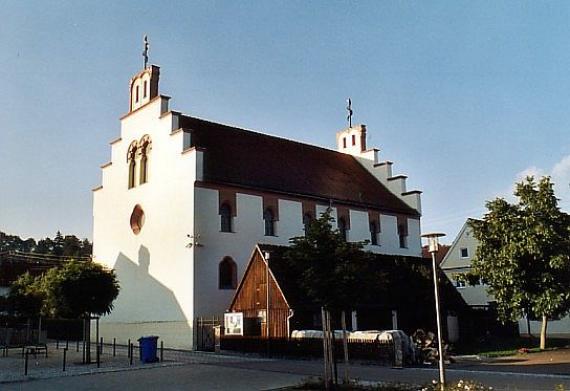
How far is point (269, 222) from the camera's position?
38.4 m

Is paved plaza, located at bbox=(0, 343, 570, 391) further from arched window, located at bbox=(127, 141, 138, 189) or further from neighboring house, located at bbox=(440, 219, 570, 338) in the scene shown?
neighboring house, located at bbox=(440, 219, 570, 338)

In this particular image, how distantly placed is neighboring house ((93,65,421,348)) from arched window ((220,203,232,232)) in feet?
0.19

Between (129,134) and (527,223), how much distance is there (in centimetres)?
2563

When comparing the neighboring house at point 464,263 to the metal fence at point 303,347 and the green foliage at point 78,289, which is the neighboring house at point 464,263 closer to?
the metal fence at point 303,347

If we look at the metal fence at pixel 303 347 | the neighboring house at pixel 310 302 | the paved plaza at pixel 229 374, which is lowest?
the paved plaza at pixel 229 374

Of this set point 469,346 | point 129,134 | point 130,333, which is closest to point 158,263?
point 130,333

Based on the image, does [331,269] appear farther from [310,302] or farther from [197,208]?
[197,208]

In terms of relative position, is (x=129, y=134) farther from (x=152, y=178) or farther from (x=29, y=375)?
(x=29, y=375)

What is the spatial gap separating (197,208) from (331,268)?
2016cm

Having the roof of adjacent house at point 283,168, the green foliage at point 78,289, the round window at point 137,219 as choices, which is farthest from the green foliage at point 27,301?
the roof of adjacent house at point 283,168

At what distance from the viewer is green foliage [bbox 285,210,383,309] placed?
15461mm

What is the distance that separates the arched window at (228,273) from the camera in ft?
116

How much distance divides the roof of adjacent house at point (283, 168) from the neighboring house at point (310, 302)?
25.3 feet

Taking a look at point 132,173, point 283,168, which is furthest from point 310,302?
point 132,173
